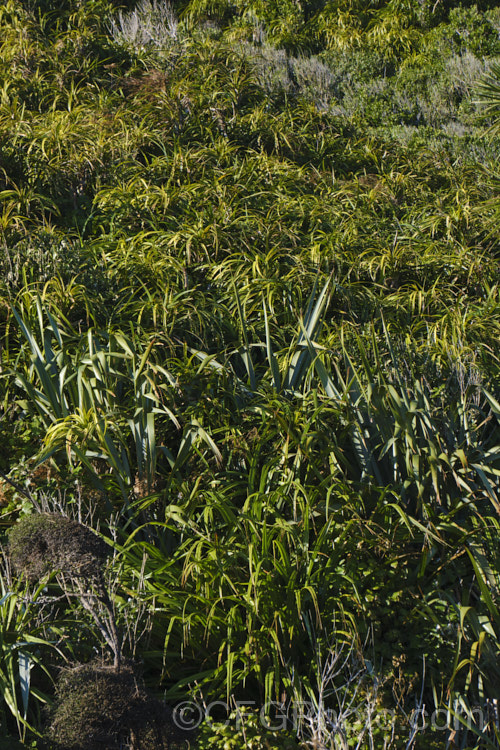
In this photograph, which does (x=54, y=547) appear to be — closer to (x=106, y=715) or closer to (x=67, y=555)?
(x=67, y=555)

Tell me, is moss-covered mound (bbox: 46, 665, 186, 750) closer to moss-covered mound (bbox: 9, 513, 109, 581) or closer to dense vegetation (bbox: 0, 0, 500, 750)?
dense vegetation (bbox: 0, 0, 500, 750)

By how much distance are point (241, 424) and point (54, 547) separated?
1559 mm

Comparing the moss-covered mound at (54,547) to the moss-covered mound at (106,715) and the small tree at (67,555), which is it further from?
the moss-covered mound at (106,715)

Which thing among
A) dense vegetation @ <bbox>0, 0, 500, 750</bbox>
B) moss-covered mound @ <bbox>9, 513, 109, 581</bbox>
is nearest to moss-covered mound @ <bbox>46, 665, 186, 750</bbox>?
dense vegetation @ <bbox>0, 0, 500, 750</bbox>

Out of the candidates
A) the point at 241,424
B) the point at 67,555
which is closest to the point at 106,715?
the point at 67,555

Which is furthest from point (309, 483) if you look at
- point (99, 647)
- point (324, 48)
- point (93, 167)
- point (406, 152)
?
point (324, 48)

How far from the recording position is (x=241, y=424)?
139 inches

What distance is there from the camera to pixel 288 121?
744 cm

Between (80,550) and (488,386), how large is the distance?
2.49 metres

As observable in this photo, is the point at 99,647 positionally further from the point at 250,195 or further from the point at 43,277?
the point at 250,195

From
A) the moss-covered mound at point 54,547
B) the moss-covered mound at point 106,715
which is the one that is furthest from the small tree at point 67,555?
the moss-covered mound at point 106,715

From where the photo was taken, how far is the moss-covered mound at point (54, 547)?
2.12 m

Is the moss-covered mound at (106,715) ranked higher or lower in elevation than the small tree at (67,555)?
lower

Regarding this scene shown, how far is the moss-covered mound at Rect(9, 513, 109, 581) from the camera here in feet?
6.96
